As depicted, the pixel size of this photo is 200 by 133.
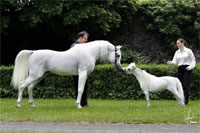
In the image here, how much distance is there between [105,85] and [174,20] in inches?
407

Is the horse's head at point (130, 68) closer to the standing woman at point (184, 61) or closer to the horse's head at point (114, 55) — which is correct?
the horse's head at point (114, 55)

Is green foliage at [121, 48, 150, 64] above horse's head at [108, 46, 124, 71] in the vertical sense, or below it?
below

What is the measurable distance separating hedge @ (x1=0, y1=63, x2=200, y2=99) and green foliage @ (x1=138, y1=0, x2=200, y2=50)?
28.0 feet

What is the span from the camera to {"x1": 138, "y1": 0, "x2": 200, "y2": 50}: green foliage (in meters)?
23.8

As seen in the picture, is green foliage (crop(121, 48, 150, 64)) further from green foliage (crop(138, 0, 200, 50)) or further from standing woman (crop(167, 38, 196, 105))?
standing woman (crop(167, 38, 196, 105))

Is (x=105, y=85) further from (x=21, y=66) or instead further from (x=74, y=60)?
(x=21, y=66)

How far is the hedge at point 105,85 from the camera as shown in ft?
50.0

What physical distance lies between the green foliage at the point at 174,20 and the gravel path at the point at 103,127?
16389mm

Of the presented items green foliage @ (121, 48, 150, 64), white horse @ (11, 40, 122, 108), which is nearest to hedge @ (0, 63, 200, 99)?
white horse @ (11, 40, 122, 108)

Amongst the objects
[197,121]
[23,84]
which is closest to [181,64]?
[197,121]

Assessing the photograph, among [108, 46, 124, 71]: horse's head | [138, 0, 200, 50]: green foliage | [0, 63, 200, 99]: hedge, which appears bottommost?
[0, 63, 200, 99]: hedge

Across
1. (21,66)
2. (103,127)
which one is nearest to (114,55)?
(21,66)

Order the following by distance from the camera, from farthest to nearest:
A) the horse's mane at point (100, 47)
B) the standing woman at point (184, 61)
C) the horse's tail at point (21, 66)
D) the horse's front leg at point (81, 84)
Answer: the standing woman at point (184, 61)
the horse's tail at point (21, 66)
the horse's mane at point (100, 47)
the horse's front leg at point (81, 84)

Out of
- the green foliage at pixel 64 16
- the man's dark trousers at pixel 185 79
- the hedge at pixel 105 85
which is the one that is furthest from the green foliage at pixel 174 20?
the man's dark trousers at pixel 185 79
